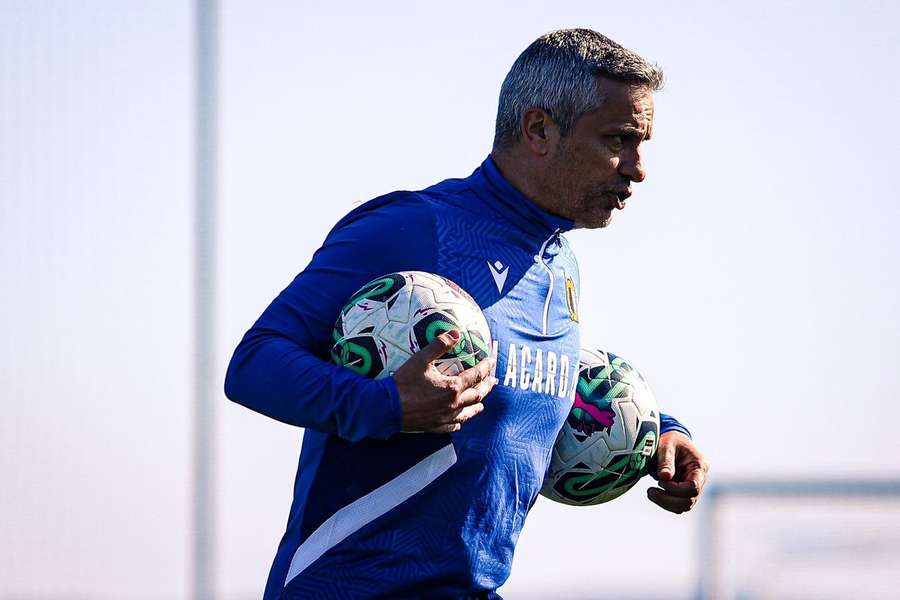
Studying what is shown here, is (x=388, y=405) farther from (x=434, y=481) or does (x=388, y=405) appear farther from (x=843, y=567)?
(x=843, y=567)

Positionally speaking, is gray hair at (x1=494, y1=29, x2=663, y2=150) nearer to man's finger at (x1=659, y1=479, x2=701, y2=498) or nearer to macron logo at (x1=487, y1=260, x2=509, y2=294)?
macron logo at (x1=487, y1=260, x2=509, y2=294)

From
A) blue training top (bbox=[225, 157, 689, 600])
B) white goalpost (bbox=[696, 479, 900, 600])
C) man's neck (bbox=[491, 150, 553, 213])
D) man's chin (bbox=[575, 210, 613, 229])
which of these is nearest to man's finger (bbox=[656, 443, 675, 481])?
blue training top (bbox=[225, 157, 689, 600])

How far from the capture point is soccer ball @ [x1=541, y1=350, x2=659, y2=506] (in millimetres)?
4410

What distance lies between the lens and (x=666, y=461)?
A: 14.8ft

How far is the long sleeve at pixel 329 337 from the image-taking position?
3.51 m

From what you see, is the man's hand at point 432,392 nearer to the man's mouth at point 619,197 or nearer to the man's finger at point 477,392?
the man's finger at point 477,392

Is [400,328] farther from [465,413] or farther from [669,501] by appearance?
[669,501]

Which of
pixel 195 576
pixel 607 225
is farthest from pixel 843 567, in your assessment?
pixel 607 225

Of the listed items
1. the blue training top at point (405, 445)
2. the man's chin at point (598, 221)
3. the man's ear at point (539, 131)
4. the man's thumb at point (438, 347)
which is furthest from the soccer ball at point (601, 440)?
the man's thumb at point (438, 347)

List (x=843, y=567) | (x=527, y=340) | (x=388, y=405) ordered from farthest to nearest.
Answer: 1. (x=843, y=567)
2. (x=527, y=340)
3. (x=388, y=405)

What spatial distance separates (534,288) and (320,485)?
843mm

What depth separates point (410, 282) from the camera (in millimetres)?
3768

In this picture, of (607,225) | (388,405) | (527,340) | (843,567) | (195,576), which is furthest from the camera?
(195,576)

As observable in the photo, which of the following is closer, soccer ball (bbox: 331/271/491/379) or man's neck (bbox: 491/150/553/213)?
soccer ball (bbox: 331/271/491/379)
